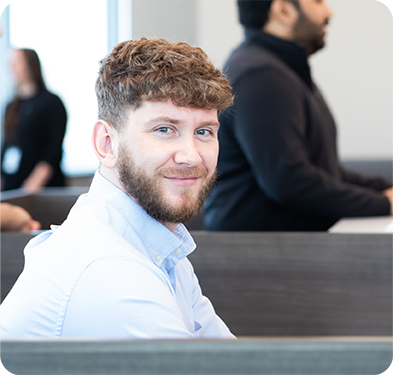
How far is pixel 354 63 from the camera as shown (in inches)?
164

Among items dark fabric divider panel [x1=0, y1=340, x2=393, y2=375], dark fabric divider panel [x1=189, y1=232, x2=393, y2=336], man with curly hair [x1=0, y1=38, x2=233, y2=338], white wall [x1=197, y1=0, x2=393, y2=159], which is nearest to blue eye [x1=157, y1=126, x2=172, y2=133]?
man with curly hair [x1=0, y1=38, x2=233, y2=338]

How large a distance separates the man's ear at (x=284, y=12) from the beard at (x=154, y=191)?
107cm

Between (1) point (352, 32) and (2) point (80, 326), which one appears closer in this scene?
(2) point (80, 326)

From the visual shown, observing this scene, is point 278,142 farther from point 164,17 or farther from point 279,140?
point 164,17

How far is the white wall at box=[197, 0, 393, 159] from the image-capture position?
4113 millimetres

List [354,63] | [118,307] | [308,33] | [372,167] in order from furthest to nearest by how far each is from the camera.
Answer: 1. [354,63]
2. [372,167]
3. [308,33]
4. [118,307]

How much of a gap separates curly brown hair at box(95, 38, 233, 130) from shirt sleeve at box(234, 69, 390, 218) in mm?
667

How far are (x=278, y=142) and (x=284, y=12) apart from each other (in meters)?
0.48

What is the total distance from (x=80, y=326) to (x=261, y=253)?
723mm

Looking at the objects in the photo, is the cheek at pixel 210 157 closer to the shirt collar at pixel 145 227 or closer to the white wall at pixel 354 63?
the shirt collar at pixel 145 227

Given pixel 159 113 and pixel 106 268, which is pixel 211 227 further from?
pixel 106 268

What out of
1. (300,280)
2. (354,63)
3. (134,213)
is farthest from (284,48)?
(354,63)

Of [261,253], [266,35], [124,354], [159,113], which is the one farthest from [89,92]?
[124,354]

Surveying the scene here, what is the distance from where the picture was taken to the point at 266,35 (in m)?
1.65
